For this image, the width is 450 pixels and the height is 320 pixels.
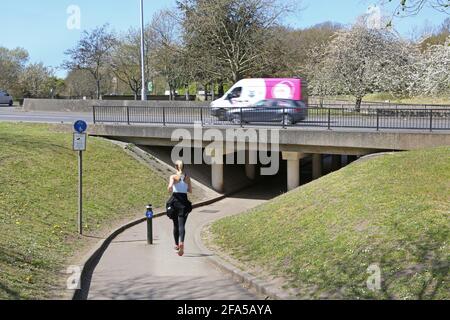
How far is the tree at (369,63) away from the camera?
40.5 meters

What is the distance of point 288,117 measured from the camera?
22578 mm

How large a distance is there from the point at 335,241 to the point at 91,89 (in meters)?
69.6

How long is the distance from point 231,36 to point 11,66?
4044 cm

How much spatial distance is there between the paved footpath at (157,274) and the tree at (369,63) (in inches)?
1153

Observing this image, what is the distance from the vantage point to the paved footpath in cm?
890

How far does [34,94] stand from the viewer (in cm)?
7012

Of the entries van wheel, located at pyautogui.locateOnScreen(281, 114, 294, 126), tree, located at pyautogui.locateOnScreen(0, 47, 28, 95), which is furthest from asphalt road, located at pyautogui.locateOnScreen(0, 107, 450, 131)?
tree, located at pyautogui.locateOnScreen(0, 47, 28, 95)

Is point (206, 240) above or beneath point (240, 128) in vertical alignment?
beneath

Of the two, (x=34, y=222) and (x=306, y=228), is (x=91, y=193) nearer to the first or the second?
(x=34, y=222)

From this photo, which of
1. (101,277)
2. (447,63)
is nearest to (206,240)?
(101,277)

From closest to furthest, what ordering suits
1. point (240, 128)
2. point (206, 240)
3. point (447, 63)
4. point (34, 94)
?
point (206, 240)
point (240, 128)
point (447, 63)
point (34, 94)

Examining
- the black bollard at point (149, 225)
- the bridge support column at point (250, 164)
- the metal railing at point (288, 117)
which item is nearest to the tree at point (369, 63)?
the bridge support column at point (250, 164)

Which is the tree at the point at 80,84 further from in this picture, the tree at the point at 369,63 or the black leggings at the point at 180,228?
the black leggings at the point at 180,228

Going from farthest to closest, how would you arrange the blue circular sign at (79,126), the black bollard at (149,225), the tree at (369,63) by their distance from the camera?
the tree at (369,63) → the blue circular sign at (79,126) → the black bollard at (149,225)
